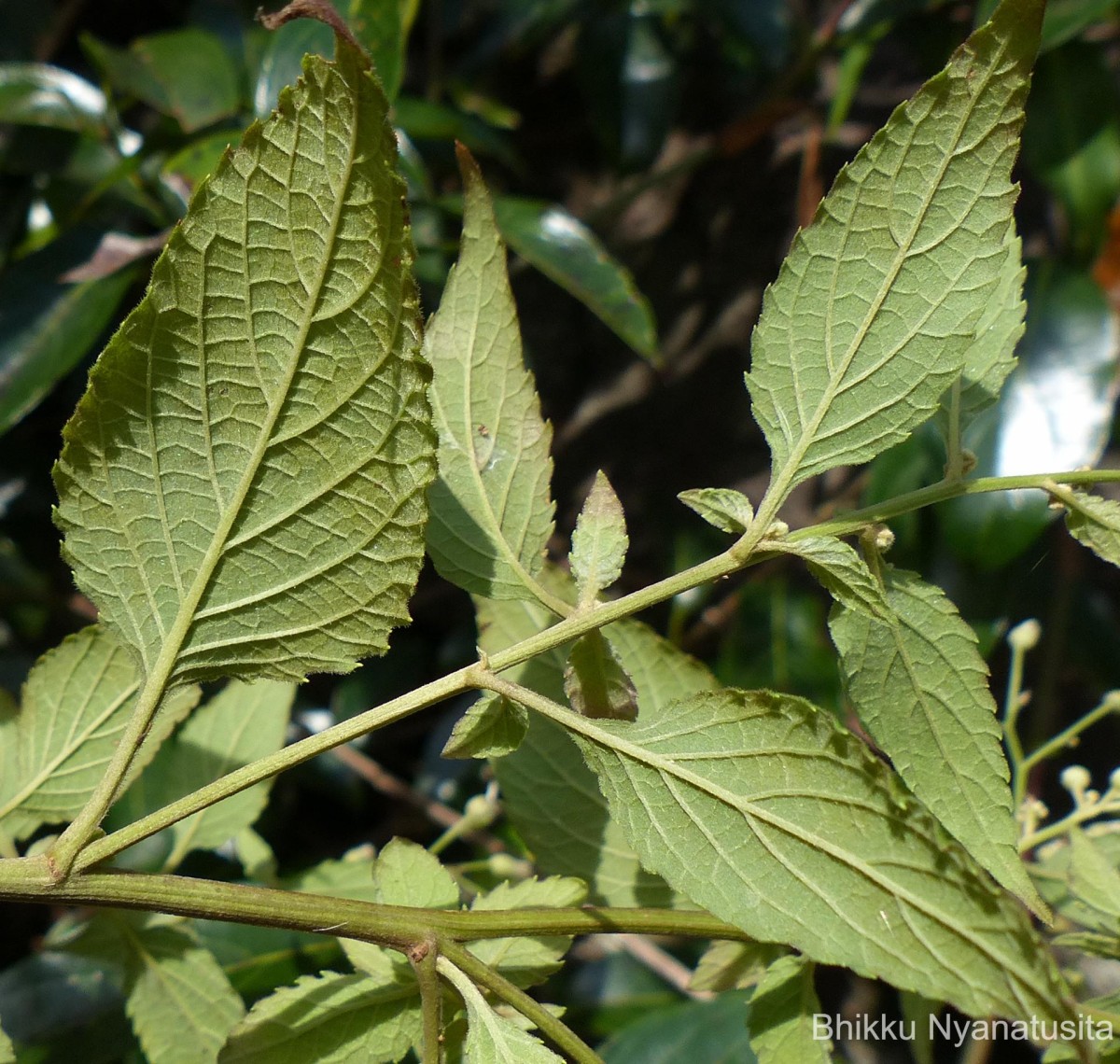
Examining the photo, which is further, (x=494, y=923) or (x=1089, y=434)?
(x=1089, y=434)

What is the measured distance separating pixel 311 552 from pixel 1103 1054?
46 cm

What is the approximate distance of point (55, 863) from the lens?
1.46ft

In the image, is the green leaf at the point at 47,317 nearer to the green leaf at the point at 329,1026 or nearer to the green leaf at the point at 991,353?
the green leaf at the point at 329,1026

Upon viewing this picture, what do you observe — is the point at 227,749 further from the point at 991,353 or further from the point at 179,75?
the point at 179,75

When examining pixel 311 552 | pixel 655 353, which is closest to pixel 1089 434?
pixel 655 353

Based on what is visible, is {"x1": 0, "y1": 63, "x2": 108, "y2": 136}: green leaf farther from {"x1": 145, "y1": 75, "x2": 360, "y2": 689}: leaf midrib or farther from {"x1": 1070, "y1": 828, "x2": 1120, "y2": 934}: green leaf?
{"x1": 1070, "y1": 828, "x2": 1120, "y2": 934}: green leaf

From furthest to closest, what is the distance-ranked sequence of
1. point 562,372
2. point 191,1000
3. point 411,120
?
point 562,372 → point 411,120 → point 191,1000

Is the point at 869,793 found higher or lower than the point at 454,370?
lower

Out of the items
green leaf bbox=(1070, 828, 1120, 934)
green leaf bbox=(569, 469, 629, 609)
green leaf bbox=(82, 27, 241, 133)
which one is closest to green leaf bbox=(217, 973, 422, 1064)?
green leaf bbox=(569, 469, 629, 609)

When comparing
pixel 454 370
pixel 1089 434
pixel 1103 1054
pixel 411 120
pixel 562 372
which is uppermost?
pixel 562 372

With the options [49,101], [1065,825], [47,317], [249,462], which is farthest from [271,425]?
[49,101]

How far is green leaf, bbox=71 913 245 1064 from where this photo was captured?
2.11 feet

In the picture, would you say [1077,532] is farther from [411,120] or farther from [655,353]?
[411,120]

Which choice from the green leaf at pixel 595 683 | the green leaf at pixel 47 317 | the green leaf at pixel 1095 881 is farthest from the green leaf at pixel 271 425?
the green leaf at pixel 47 317
